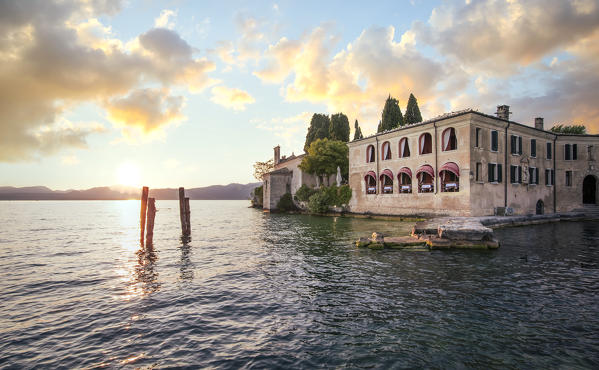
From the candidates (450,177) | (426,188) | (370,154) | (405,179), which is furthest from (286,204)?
(450,177)

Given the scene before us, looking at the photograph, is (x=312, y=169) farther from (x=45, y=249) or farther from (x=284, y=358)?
(x=284, y=358)

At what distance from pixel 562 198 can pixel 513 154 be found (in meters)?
10.4

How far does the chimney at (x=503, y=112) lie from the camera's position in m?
29.8

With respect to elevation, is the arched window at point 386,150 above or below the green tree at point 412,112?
below

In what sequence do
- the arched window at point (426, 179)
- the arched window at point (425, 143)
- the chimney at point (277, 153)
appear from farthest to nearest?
1. the chimney at point (277, 153)
2. the arched window at point (425, 143)
3. the arched window at point (426, 179)

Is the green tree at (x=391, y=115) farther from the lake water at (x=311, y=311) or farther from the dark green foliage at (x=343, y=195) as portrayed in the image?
the lake water at (x=311, y=311)

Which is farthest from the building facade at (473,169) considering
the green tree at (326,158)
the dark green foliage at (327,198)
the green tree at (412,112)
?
the green tree at (412,112)

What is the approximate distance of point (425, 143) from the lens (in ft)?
96.9

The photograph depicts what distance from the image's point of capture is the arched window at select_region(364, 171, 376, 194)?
117ft

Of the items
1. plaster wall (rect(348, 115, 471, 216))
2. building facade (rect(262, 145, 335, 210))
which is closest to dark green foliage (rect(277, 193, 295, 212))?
building facade (rect(262, 145, 335, 210))

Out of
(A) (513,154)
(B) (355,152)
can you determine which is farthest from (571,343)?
(B) (355,152)

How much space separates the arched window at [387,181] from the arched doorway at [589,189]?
21.6m


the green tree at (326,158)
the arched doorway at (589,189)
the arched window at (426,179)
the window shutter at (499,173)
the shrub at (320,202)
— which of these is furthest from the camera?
the green tree at (326,158)

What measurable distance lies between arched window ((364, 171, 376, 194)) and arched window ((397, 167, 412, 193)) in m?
3.90
